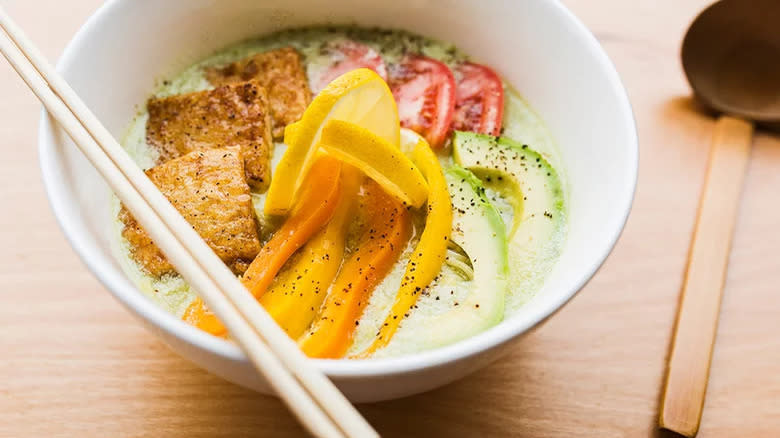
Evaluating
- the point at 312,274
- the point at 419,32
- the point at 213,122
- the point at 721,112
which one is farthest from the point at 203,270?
the point at 721,112

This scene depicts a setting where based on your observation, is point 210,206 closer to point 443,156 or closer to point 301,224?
point 301,224

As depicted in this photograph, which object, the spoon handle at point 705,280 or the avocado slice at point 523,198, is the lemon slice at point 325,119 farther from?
the spoon handle at point 705,280

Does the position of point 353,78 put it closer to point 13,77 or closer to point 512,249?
point 512,249

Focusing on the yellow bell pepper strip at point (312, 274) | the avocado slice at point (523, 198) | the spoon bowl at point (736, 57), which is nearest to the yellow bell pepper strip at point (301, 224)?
the yellow bell pepper strip at point (312, 274)

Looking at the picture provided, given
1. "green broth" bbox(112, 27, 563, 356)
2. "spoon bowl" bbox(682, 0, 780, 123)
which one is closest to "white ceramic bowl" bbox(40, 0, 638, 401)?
"green broth" bbox(112, 27, 563, 356)

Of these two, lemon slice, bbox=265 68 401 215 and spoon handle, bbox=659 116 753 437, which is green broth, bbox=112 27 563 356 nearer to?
lemon slice, bbox=265 68 401 215

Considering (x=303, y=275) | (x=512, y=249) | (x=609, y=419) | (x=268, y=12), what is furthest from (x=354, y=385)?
(x=268, y=12)
